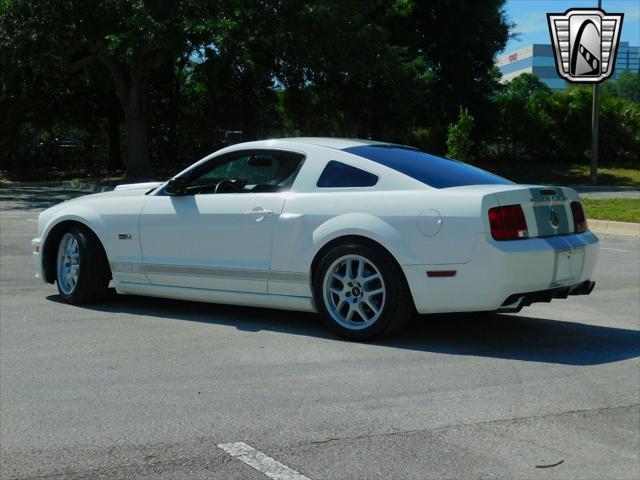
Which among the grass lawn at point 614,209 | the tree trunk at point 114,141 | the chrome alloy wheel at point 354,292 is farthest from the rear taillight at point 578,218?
the tree trunk at point 114,141

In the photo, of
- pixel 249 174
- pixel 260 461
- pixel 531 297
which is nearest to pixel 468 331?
pixel 531 297

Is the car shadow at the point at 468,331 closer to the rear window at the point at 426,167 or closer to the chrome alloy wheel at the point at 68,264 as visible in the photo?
the chrome alloy wheel at the point at 68,264

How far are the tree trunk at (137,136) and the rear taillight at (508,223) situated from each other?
25.0m

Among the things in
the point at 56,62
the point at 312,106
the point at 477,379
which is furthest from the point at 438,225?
the point at 312,106

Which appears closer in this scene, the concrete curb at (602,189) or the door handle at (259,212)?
the door handle at (259,212)

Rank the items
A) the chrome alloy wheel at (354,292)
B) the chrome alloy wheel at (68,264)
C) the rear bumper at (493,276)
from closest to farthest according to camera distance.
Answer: the rear bumper at (493,276) → the chrome alloy wheel at (354,292) → the chrome alloy wheel at (68,264)

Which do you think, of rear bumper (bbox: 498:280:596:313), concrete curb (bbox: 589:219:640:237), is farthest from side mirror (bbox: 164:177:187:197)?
concrete curb (bbox: 589:219:640:237)

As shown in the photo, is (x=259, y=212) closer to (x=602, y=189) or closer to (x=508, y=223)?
(x=508, y=223)

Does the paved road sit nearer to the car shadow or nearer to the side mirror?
the car shadow

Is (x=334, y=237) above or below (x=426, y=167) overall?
below

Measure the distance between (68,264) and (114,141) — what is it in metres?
29.8

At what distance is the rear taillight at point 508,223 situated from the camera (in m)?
5.96

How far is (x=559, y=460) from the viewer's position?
4.12 meters

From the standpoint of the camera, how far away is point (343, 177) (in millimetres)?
6621
